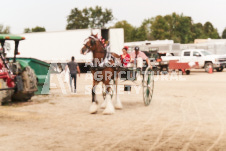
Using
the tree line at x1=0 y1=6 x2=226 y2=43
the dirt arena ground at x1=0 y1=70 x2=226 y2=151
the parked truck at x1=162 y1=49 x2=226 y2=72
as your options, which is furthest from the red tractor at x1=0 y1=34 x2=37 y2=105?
the tree line at x1=0 y1=6 x2=226 y2=43

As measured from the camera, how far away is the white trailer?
37312 millimetres

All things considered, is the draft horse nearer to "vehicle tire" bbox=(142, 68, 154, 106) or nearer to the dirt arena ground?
the dirt arena ground

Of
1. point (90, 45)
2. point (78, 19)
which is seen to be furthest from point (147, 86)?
point (78, 19)

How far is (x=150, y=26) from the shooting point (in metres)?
94.6

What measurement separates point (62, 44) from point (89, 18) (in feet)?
240

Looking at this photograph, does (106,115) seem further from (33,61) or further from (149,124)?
(33,61)

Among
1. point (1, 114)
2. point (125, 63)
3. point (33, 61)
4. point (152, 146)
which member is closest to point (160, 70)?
point (33, 61)

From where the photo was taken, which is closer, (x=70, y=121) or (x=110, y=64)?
(x=70, y=121)

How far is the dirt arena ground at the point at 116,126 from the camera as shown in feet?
23.5

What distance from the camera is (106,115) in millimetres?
11133

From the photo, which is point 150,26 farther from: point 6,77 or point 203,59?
point 6,77

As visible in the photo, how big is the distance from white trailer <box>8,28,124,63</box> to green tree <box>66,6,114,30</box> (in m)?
69.0

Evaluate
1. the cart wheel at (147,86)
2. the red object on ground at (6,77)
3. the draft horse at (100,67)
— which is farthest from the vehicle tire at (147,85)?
the red object on ground at (6,77)

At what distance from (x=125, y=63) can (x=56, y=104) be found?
9.92ft
